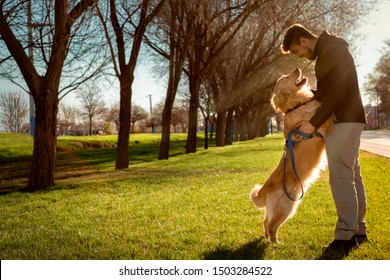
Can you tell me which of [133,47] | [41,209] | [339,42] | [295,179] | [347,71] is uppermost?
[133,47]

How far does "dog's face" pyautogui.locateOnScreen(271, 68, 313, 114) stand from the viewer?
452 cm

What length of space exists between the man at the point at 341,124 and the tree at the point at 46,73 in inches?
267

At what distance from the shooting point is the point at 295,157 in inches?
178

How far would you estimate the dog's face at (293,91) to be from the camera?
452cm

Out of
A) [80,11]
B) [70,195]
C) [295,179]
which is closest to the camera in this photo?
[295,179]

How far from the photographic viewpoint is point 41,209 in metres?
7.29

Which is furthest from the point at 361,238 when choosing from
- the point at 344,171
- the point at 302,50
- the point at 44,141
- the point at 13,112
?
the point at 13,112

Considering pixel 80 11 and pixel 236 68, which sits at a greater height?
pixel 236 68

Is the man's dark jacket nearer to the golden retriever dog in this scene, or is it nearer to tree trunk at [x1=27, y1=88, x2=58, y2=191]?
the golden retriever dog

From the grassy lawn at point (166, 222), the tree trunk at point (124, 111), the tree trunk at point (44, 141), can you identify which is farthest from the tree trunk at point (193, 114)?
the tree trunk at point (44, 141)

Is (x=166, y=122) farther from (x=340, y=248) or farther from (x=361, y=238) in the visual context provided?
(x=340, y=248)

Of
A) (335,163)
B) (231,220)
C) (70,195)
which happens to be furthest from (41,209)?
(335,163)
